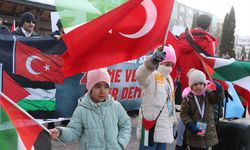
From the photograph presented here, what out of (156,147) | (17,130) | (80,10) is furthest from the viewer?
(156,147)

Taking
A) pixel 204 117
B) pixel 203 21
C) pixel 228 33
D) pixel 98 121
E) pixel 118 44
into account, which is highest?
pixel 228 33

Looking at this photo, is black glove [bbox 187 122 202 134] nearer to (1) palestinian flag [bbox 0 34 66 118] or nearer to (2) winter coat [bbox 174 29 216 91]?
(2) winter coat [bbox 174 29 216 91]

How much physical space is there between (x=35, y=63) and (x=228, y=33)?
205ft

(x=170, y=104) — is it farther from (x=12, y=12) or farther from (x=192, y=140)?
(x=12, y=12)

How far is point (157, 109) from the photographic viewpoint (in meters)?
4.08

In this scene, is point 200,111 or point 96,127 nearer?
point 96,127

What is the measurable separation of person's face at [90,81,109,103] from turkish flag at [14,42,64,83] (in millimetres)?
2044

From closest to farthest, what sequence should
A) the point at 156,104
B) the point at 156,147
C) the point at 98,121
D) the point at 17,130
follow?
the point at 17,130 < the point at 98,121 < the point at 156,104 < the point at 156,147

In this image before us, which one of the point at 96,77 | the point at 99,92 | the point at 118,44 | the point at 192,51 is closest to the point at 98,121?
the point at 99,92

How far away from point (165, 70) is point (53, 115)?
232 cm

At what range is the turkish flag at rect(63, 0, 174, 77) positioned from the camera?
2955mm

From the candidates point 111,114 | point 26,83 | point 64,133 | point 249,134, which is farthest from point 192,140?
point 26,83

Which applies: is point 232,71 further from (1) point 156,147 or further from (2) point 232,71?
(1) point 156,147

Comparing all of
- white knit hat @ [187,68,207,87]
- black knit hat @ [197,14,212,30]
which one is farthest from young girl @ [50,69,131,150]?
black knit hat @ [197,14,212,30]
